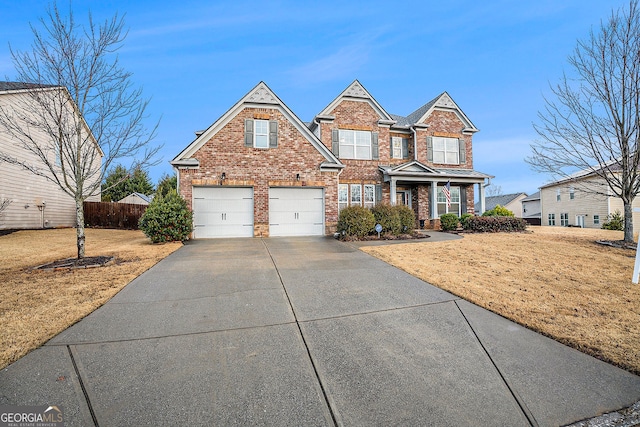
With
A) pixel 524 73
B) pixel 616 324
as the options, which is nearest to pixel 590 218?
pixel 524 73

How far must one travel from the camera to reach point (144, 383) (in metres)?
2.73

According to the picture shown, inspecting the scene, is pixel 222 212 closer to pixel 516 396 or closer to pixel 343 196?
pixel 343 196

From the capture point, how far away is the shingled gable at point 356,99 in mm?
17109

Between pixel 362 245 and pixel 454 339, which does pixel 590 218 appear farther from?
pixel 454 339

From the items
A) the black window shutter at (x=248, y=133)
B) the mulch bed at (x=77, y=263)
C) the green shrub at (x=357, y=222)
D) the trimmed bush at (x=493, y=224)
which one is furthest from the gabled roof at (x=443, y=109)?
the mulch bed at (x=77, y=263)

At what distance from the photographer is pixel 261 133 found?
13.5 metres

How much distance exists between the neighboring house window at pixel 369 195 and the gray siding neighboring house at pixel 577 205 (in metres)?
14.9

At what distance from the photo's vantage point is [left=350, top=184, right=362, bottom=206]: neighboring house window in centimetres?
1719

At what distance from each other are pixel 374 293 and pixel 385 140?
14.6 meters

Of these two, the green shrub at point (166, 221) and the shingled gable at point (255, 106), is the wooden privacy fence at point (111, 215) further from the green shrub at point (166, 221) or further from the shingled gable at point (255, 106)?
the green shrub at point (166, 221)

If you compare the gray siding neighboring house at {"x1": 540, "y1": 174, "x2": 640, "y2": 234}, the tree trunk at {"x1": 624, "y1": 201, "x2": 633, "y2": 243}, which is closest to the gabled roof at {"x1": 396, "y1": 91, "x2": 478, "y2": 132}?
the gray siding neighboring house at {"x1": 540, "y1": 174, "x2": 640, "y2": 234}

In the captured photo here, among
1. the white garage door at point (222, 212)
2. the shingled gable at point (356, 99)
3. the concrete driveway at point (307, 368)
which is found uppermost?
the shingled gable at point (356, 99)

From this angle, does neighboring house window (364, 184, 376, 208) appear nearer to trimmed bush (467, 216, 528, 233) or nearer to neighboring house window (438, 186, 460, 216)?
neighboring house window (438, 186, 460, 216)

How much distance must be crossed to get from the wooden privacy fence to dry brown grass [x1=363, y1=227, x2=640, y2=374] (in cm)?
1832
